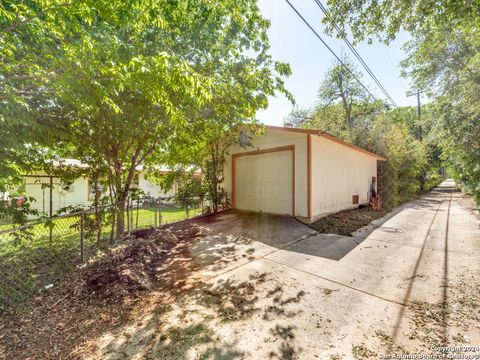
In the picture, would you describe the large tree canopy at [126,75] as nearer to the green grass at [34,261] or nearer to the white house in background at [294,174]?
the green grass at [34,261]

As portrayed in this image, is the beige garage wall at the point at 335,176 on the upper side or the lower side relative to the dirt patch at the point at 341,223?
upper

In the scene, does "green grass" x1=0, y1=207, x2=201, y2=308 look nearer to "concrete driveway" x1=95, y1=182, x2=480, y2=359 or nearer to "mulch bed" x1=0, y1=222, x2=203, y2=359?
"mulch bed" x1=0, y1=222, x2=203, y2=359

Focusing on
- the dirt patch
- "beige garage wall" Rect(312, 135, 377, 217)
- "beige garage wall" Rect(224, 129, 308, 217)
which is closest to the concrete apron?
the dirt patch

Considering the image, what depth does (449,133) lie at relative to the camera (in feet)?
41.0

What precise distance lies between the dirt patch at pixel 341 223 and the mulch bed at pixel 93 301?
14.0 ft

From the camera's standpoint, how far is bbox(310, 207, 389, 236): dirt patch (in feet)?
21.9

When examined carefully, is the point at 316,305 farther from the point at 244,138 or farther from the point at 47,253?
the point at 244,138

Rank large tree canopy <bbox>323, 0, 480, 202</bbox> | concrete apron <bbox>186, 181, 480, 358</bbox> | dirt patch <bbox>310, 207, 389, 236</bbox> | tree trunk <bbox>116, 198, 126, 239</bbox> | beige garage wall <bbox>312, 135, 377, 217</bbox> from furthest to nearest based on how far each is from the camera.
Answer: beige garage wall <bbox>312, 135, 377, 217</bbox> < dirt patch <bbox>310, 207, 389, 236</bbox> < tree trunk <bbox>116, 198, 126, 239</bbox> < large tree canopy <bbox>323, 0, 480, 202</bbox> < concrete apron <bbox>186, 181, 480, 358</bbox>

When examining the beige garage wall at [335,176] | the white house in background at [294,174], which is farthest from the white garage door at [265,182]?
the beige garage wall at [335,176]

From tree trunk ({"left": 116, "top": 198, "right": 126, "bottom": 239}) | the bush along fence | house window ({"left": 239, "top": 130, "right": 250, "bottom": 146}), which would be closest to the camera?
the bush along fence

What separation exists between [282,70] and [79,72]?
15.8 ft

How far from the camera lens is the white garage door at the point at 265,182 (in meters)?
7.88

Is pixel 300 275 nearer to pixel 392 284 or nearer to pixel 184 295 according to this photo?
pixel 392 284

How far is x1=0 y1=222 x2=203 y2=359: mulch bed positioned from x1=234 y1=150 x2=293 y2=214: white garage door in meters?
4.31
